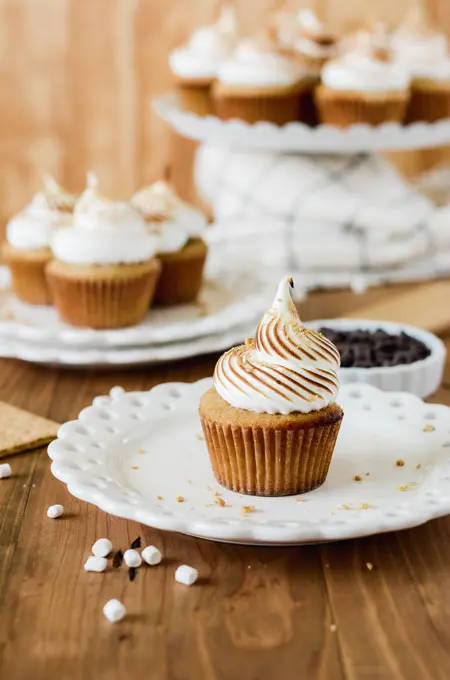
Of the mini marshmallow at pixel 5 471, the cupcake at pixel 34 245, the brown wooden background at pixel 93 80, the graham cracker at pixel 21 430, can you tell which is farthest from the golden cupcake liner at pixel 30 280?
A: the brown wooden background at pixel 93 80

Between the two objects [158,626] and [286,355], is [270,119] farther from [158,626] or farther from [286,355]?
[158,626]

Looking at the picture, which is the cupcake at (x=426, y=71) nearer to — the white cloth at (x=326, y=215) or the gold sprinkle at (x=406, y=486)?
the white cloth at (x=326, y=215)

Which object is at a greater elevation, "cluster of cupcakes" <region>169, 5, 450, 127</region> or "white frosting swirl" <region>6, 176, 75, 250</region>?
"cluster of cupcakes" <region>169, 5, 450, 127</region>

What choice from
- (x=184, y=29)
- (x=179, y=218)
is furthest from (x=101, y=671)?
(x=184, y=29)

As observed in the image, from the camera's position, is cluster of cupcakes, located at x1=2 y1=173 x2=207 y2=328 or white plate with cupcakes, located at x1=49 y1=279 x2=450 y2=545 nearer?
white plate with cupcakes, located at x1=49 y1=279 x2=450 y2=545

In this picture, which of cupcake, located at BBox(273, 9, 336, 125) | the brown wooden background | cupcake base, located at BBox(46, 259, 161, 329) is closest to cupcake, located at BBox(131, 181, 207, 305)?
cupcake base, located at BBox(46, 259, 161, 329)

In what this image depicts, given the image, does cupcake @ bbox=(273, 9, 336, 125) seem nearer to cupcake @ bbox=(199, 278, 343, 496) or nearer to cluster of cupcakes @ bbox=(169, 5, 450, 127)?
cluster of cupcakes @ bbox=(169, 5, 450, 127)
